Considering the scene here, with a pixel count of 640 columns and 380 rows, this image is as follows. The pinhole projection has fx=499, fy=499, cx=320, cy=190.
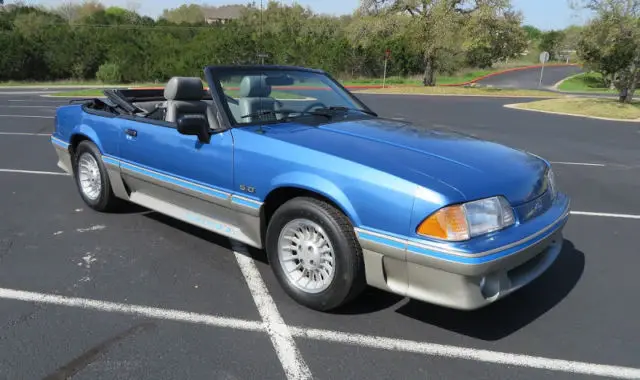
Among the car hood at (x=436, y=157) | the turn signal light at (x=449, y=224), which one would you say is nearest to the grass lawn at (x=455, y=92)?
the car hood at (x=436, y=157)

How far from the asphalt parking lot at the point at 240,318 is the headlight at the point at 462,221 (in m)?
0.72

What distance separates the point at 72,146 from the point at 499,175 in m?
4.51

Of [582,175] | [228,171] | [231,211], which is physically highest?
[228,171]

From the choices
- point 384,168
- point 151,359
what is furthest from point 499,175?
point 151,359

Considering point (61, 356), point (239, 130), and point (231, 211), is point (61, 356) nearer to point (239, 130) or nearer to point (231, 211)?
point (231, 211)

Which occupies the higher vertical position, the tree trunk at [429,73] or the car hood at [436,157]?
the car hood at [436,157]

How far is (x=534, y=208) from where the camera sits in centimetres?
318

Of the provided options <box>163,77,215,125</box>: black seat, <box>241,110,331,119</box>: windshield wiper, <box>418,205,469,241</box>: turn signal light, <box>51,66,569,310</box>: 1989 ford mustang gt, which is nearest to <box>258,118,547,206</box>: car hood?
<box>51,66,569,310</box>: 1989 ford mustang gt

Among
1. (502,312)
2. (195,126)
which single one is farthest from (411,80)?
(502,312)

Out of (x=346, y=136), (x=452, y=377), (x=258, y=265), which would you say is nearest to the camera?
(x=452, y=377)

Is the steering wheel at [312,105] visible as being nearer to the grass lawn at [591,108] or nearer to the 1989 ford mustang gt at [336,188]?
the 1989 ford mustang gt at [336,188]

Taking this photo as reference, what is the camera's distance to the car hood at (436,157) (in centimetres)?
288

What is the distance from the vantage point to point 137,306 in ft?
10.9

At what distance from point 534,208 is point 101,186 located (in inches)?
158
